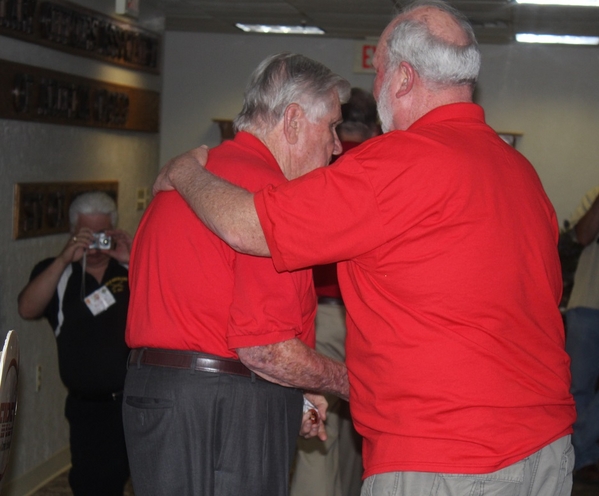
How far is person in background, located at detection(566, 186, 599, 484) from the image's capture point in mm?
4305

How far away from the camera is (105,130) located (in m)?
4.74

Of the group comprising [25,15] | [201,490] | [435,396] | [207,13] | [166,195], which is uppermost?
[207,13]

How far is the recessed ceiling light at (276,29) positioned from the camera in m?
7.09

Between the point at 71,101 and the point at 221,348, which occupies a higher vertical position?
the point at 71,101

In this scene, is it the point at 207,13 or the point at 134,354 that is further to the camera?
the point at 207,13

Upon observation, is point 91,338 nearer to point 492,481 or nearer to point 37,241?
point 37,241

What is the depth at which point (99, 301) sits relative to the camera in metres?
3.42

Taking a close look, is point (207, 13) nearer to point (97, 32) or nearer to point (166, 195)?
point (97, 32)

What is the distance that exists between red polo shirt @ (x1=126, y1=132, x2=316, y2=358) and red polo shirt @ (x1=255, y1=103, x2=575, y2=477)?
0.78ft

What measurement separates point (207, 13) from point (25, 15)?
3.03m

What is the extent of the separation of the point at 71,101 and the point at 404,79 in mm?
2978

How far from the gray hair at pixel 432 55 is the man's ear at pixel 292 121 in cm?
34

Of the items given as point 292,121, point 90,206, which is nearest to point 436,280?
point 292,121

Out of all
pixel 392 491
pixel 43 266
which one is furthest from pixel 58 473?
pixel 392 491
